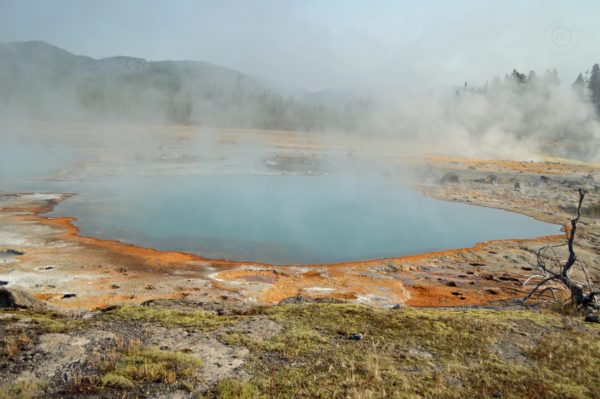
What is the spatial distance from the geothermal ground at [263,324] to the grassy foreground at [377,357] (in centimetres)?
2

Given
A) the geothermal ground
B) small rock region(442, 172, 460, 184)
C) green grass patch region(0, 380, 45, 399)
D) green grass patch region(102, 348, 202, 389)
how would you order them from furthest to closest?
small rock region(442, 172, 460, 184)
the geothermal ground
green grass patch region(102, 348, 202, 389)
green grass patch region(0, 380, 45, 399)

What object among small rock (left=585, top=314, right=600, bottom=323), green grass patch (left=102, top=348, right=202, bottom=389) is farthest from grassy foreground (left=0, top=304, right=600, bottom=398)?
small rock (left=585, top=314, right=600, bottom=323)

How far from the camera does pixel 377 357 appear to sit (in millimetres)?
4719

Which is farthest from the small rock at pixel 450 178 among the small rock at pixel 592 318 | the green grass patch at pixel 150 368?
the green grass patch at pixel 150 368

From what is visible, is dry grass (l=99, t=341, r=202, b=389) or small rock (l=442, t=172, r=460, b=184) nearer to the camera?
dry grass (l=99, t=341, r=202, b=389)

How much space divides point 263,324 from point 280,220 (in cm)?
1183

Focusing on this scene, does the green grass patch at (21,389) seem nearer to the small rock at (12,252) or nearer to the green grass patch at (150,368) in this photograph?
the green grass patch at (150,368)

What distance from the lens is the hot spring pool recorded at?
14.0m

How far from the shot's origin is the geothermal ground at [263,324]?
4.10 metres

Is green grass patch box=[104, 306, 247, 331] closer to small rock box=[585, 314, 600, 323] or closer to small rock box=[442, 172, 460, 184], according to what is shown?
small rock box=[585, 314, 600, 323]

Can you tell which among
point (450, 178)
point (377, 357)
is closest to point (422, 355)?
point (377, 357)

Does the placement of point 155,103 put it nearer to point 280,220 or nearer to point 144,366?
point 280,220

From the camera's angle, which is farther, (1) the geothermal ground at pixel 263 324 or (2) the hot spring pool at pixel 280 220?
(2) the hot spring pool at pixel 280 220

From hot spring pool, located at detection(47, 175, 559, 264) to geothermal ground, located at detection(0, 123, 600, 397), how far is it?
48.7 inches
